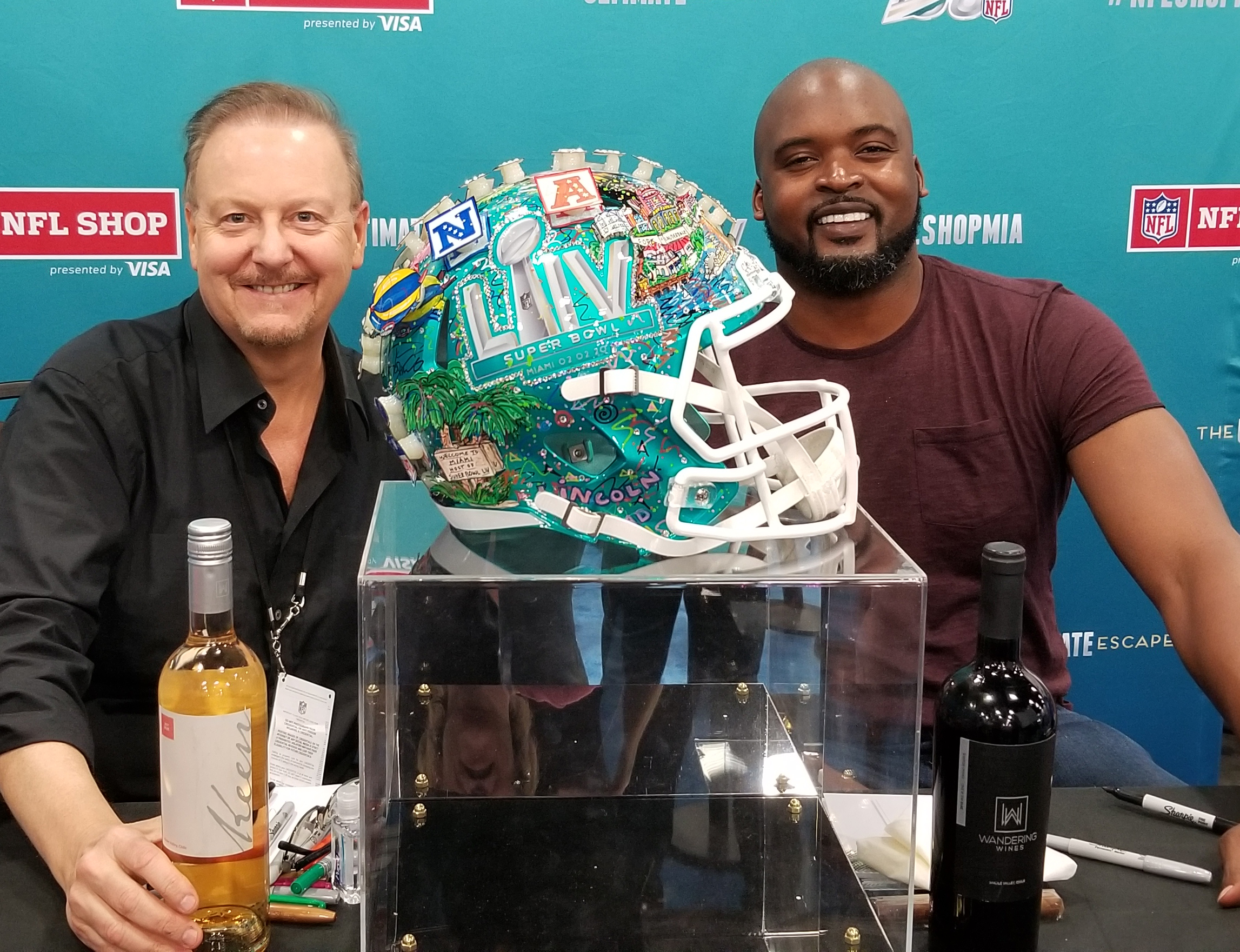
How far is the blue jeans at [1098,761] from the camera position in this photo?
4.91 ft

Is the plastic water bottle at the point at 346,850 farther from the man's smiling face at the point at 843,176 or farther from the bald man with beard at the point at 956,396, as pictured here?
the man's smiling face at the point at 843,176

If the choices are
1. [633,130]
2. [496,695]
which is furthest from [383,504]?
[633,130]

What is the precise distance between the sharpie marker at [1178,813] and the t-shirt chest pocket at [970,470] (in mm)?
582

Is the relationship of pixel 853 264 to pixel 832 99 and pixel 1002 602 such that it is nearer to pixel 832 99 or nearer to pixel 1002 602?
pixel 832 99

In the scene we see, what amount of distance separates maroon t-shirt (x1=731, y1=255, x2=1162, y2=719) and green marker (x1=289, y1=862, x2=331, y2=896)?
90cm

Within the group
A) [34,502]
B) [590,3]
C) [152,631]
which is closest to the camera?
[34,502]

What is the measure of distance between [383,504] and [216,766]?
37 cm

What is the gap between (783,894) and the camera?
989 mm

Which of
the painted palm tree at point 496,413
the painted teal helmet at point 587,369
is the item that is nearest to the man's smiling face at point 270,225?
the painted teal helmet at point 587,369

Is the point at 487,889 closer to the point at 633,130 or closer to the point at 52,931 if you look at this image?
the point at 52,931

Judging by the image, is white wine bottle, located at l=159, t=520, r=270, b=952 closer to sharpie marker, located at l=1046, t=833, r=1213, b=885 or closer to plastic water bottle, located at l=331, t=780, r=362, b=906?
plastic water bottle, located at l=331, t=780, r=362, b=906

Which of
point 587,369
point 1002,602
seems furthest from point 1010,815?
point 587,369

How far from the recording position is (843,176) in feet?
5.82

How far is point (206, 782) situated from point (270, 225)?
0.75m
